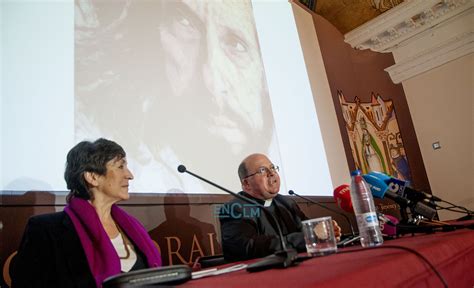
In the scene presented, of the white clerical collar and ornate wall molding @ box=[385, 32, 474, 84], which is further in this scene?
ornate wall molding @ box=[385, 32, 474, 84]

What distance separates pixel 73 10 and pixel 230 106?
3.60 ft

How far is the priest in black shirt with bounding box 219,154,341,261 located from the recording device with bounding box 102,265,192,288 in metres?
0.74

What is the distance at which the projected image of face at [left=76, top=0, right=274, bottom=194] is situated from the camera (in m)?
1.82

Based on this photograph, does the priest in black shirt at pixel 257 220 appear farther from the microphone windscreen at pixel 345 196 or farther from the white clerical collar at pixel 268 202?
the microphone windscreen at pixel 345 196

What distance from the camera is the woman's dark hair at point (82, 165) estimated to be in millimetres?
1439

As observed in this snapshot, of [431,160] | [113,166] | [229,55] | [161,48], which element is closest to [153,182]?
[113,166]

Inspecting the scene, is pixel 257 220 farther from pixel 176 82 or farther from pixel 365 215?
pixel 176 82

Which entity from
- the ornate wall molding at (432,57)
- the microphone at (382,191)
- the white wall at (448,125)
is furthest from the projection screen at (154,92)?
the ornate wall molding at (432,57)

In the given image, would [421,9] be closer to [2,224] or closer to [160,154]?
[160,154]

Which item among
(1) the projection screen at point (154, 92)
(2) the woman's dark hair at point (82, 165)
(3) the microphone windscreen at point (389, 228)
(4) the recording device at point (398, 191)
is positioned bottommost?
(3) the microphone windscreen at point (389, 228)

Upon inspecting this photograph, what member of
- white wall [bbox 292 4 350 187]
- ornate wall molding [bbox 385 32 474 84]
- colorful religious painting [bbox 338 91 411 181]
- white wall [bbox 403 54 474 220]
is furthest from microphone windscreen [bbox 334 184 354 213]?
ornate wall molding [bbox 385 32 474 84]

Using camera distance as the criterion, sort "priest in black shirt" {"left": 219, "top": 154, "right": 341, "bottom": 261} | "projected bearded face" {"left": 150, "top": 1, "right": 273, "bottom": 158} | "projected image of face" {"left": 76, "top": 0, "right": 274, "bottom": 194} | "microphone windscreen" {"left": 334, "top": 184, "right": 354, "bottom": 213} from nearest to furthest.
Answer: "priest in black shirt" {"left": 219, "top": 154, "right": 341, "bottom": 261} < "microphone windscreen" {"left": 334, "top": 184, "right": 354, "bottom": 213} < "projected image of face" {"left": 76, "top": 0, "right": 274, "bottom": 194} < "projected bearded face" {"left": 150, "top": 1, "right": 273, "bottom": 158}

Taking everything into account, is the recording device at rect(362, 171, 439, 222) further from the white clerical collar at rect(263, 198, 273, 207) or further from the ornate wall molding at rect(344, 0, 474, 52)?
the ornate wall molding at rect(344, 0, 474, 52)

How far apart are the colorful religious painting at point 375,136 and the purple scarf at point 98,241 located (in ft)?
10.2
